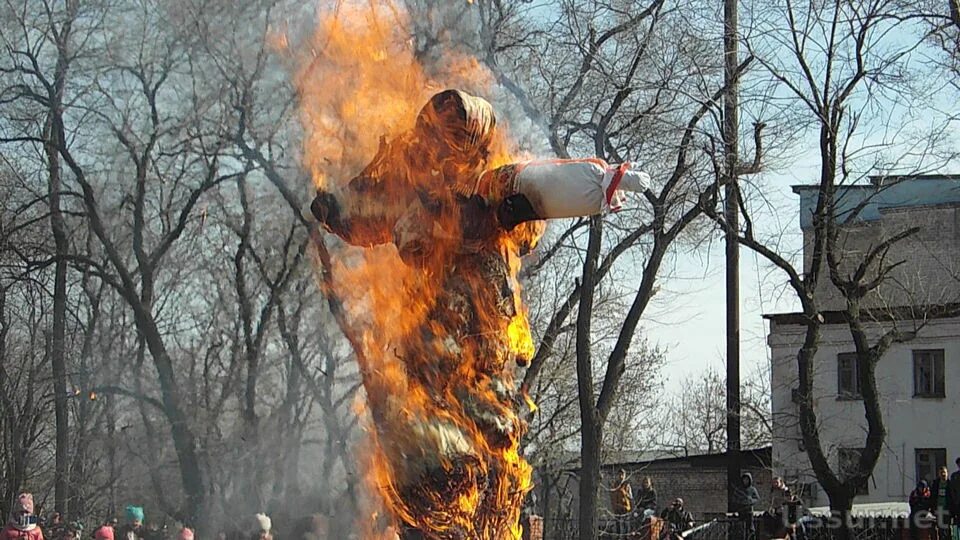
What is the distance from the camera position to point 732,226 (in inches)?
718

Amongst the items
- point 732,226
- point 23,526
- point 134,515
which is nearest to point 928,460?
point 732,226

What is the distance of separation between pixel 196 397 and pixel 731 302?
766 cm

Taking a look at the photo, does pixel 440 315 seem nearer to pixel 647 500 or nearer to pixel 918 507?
pixel 918 507

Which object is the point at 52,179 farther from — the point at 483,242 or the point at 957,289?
the point at 957,289

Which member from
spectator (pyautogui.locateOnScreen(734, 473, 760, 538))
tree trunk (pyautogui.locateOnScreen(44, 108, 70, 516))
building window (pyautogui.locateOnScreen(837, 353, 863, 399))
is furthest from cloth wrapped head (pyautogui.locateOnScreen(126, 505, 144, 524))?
building window (pyautogui.locateOnScreen(837, 353, 863, 399))

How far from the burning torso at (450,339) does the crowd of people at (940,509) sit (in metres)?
9.30

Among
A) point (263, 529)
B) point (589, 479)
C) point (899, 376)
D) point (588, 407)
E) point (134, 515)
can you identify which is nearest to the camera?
point (263, 529)

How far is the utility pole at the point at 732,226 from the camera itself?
1778 centimetres

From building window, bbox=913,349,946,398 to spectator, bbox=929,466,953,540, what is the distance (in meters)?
18.2

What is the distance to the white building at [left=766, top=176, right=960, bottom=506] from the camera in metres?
32.0

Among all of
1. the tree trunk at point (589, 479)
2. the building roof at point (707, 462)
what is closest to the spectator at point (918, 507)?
the tree trunk at point (589, 479)

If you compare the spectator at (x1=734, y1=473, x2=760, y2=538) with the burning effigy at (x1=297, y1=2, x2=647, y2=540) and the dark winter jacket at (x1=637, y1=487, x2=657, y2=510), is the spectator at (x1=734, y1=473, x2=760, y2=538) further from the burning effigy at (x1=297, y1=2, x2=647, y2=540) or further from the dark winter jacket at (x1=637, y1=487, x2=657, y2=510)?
the burning effigy at (x1=297, y1=2, x2=647, y2=540)

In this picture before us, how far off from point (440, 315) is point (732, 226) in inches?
477

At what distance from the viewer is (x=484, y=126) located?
6.92m
